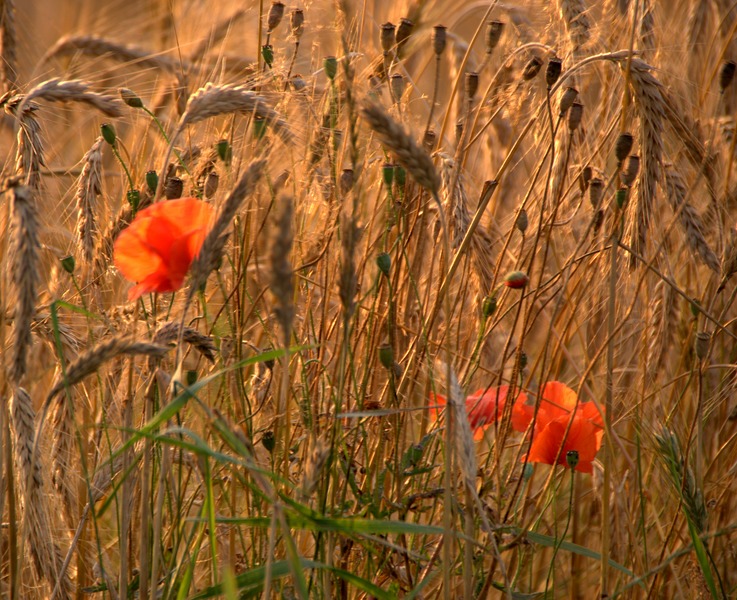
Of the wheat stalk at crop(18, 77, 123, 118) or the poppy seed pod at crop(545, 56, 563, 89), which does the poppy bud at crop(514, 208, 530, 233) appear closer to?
the poppy seed pod at crop(545, 56, 563, 89)

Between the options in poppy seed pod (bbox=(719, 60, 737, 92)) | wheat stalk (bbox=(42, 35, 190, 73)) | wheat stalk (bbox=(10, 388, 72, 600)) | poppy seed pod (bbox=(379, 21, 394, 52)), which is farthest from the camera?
wheat stalk (bbox=(42, 35, 190, 73))

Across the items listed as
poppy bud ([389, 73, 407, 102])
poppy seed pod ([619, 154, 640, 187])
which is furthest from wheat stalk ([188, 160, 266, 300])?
poppy seed pod ([619, 154, 640, 187])

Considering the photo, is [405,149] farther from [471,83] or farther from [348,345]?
[471,83]

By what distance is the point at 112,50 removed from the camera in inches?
108

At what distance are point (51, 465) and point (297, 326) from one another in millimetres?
521

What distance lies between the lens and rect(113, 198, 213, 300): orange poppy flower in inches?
44.8

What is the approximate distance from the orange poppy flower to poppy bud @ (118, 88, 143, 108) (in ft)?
0.97

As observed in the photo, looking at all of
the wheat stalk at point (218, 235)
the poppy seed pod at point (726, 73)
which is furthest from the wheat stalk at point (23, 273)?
the poppy seed pod at point (726, 73)

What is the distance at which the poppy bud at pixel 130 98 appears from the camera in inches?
54.3

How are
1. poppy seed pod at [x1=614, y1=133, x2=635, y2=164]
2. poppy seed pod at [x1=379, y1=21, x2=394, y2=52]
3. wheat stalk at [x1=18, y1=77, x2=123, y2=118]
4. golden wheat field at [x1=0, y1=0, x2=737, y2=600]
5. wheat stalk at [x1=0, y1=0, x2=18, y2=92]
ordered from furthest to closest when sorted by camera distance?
1. wheat stalk at [x1=0, y1=0, x2=18, y2=92]
2. poppy seed pod at [x1=379, y1=21, x2=394, y2=52]
3. wheat stalk at [x1=18, y1=77, x2=123, y2=118]
4. poppy seed pod at [x1=614, y1=133, x2=635, y2=164]
5. golden wheat field at [x1=0, y1=0, x2=737, y2=600]

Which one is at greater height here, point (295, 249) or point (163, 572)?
point (295, 249)

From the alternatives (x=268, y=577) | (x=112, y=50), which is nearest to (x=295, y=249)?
(x=268, y=577)

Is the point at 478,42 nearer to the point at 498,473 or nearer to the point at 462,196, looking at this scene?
the point at 462,196

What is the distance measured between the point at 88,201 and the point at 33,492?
47cm
